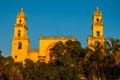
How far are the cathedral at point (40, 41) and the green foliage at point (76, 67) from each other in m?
19.2

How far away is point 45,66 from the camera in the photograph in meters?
55.8

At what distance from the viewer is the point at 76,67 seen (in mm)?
53750

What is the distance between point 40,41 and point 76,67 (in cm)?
2607

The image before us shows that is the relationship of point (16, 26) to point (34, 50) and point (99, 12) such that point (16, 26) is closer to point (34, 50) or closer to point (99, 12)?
point (34, 50)

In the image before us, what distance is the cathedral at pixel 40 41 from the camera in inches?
3063

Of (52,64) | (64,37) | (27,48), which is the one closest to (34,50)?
(27,48)

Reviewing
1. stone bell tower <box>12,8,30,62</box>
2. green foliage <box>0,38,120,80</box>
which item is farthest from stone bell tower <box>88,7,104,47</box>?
green foliage <box>0,38,120,80</box>

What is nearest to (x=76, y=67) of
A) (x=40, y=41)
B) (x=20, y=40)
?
(x=40, y=41)

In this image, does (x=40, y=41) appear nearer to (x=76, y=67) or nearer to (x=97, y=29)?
(x=97, y=29)

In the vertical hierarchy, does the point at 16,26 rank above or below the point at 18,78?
above

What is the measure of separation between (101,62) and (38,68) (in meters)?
8.98

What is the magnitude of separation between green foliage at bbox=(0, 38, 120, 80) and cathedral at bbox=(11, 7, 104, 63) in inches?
757

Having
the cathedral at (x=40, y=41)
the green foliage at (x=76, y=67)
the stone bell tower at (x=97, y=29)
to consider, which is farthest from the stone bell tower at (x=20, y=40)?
the green foliage at (x=76, y=67)

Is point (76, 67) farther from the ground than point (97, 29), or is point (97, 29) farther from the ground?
point (97, 29)
